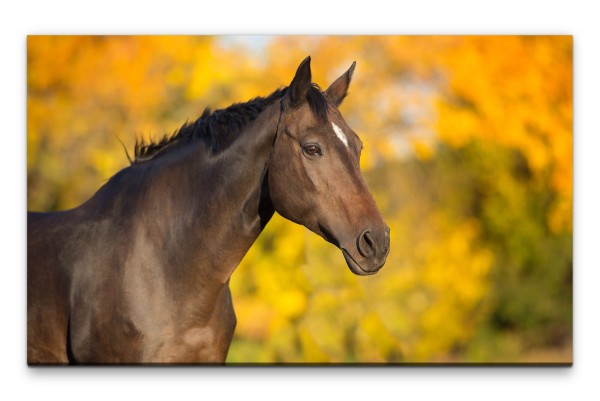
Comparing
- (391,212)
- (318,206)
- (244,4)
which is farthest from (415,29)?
(318,206)

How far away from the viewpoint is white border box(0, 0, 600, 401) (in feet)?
11.8

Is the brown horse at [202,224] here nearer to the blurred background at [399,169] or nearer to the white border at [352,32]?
the white border at [352,32]

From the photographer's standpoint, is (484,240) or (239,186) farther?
(484,240)

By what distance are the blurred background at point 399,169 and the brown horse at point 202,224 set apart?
4.80 feet

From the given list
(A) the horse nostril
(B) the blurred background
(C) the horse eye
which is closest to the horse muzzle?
(A) the horse nostril

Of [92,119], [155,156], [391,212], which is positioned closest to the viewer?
[155,156]

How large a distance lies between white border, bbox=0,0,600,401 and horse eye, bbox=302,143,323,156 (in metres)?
1.43

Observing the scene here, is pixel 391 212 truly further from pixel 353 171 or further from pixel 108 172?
pixel 353 171

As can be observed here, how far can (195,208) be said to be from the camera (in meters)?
2.63

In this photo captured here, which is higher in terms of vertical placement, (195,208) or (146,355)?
(195,208)

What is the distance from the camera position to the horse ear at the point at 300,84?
2.45 meters

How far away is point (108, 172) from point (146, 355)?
2121 millimetres

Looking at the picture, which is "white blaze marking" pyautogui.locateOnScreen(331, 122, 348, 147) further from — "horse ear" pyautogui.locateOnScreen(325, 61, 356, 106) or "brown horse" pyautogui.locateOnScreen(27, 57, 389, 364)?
"horse ear" pyautogui.locateOnScreen(325, 61, 356, 106)

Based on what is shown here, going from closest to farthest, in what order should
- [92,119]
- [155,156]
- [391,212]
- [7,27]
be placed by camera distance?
1. [155,156]
2. [7,27]
3. [92,119]
4. [391,212]
